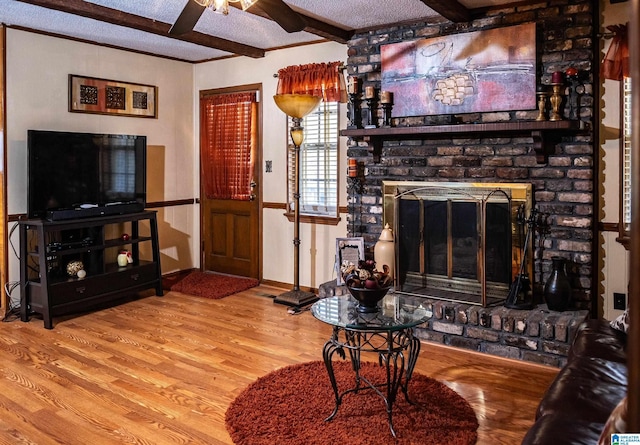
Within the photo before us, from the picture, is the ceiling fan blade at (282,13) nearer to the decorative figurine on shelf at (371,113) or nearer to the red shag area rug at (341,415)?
the decorative figurine on shelf at (371,113)

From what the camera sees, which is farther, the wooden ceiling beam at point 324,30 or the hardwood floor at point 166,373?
the wooden ceiling beam at point 324,30

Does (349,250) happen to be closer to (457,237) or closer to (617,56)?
(457,237)

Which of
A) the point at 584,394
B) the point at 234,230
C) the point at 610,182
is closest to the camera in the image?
the point at 584,394

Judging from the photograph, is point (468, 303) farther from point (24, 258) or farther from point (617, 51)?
point (24, 258)

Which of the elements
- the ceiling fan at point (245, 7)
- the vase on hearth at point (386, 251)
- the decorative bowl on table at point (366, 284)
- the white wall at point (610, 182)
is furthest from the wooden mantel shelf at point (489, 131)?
the decorative bowl on table at point (366, 284)

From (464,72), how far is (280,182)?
2.21m

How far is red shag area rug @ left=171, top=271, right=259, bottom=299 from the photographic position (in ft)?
17.7

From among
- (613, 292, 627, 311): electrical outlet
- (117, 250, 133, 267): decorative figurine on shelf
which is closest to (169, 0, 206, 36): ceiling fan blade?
(117, 250, 133, 267): decorative figurine on shelf

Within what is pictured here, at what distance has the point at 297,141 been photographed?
484cm

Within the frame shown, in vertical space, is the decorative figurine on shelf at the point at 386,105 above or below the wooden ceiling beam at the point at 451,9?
below

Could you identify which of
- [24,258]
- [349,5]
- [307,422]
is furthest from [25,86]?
[307,422]

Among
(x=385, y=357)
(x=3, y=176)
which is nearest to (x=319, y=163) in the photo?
(x=3, y=176)

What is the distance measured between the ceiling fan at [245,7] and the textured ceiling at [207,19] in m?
0.91

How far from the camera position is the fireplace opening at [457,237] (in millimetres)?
4004
